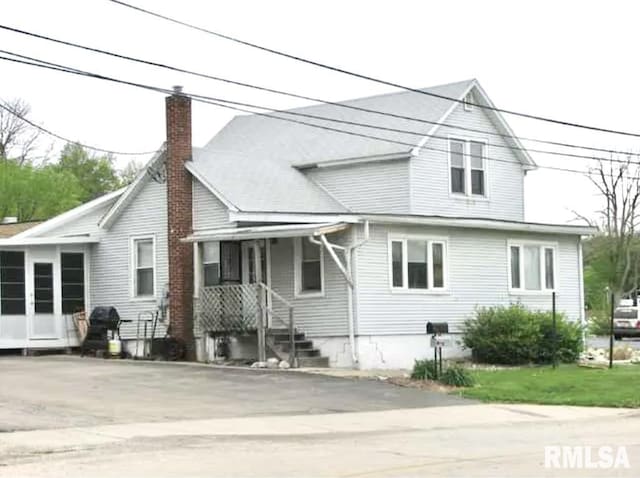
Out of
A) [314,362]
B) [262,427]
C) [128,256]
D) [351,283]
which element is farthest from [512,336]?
[262,427]

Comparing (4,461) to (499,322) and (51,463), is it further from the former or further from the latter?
(499,322)

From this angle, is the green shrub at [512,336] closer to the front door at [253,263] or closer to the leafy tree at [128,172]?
the front door at [253,263]

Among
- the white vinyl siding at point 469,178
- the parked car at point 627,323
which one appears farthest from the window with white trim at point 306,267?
the parked car at point 627,323

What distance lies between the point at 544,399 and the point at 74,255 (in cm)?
1492

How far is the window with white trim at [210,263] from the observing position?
27.0m

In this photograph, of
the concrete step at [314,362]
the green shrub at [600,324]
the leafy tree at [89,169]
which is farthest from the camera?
the leafy tree at [89,169]

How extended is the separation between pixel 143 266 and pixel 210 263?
2613mm

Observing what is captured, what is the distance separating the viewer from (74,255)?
1177 inches

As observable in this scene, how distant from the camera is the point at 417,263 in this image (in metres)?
26.7

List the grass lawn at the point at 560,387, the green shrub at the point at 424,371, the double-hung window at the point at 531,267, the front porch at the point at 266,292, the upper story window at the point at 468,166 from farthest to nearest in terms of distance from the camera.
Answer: the upper story window at the point at 468,166
the double-hung window at the point at 531,267
the front porch at the point at 266,292
the green shrub at the point at 424,371
the grass lawn at the point at 560,387

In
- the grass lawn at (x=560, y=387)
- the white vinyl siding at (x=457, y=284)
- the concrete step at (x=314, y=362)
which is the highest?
the white vinyl siding at (x=457, y=284)

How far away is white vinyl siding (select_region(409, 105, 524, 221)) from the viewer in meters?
30.5

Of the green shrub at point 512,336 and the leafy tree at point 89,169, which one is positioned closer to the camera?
the green shrub at point 512,336

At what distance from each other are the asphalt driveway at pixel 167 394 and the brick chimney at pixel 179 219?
2357 mm
